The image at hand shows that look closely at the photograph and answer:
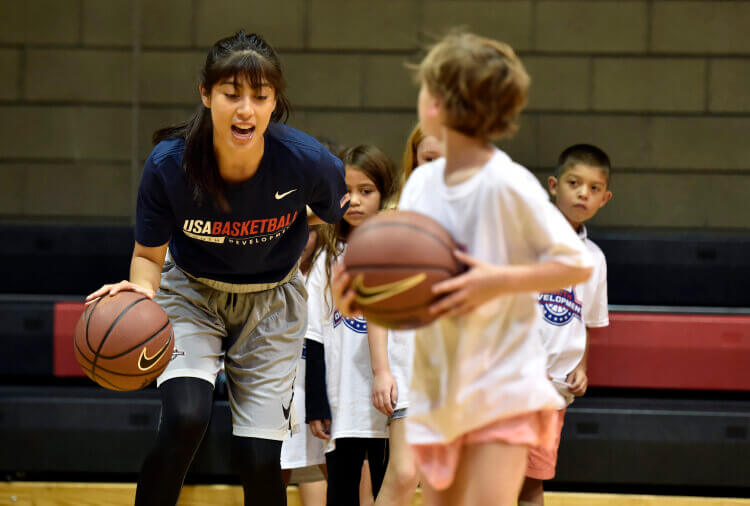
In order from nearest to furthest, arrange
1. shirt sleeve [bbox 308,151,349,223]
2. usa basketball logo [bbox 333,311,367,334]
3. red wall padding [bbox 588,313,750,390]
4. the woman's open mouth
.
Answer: the woman's open mouth < shirt sleeve [bbox 308,151,349,223] < usa basketball logo [bbox 333,311,367,334] < red wall padding [bbox 588,313,750,390]

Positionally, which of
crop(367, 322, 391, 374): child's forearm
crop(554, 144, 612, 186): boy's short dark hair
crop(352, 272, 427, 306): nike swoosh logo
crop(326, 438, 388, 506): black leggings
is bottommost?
crop(326, 438, 388, 506): black leggings

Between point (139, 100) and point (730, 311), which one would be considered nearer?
point (730, 311)

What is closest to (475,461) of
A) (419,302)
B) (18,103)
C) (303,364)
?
(419,302)

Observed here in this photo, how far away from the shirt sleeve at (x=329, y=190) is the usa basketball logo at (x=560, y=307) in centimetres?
109

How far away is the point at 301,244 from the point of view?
3141 millimetres

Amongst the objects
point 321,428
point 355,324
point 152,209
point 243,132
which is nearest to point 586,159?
point 355,324

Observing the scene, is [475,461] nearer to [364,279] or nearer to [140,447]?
[364,279]

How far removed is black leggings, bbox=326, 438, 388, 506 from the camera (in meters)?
3.48

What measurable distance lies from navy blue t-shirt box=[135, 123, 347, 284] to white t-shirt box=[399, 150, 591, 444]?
987 mm

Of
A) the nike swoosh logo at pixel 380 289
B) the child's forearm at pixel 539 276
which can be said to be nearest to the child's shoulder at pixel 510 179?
the child's forearm at pixel 539 276

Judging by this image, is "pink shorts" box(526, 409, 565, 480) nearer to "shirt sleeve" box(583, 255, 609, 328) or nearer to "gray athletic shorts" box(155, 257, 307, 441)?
"shirt sleeve" box(583, 255, 609, 328)

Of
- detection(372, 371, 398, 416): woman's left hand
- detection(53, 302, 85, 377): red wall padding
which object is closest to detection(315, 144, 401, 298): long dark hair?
detection(372, 371, 398, 416): woman's left hand

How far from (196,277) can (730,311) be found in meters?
2.95

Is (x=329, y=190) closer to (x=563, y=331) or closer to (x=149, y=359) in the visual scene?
(x=149, y=359)
